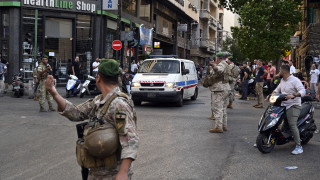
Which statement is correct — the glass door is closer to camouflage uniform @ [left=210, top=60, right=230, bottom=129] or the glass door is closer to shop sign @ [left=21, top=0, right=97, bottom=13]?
shop sign @ [left=21, top=0, right=97, bottom=13]

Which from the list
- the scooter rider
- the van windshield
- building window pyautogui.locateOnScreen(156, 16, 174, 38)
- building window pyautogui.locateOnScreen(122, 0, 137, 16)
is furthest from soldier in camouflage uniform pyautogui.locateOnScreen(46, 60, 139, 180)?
building window pyautogui.locateOnScreen(156, 16, 174, 38)

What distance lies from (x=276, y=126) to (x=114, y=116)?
4.96 metres

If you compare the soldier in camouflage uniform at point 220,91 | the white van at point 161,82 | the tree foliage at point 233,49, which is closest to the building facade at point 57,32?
the white van at point 161,82

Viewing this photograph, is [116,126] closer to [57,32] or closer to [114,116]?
[114,116]

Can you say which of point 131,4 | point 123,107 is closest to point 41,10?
point 131,4

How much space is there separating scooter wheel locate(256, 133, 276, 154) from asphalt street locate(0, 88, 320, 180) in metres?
0.12

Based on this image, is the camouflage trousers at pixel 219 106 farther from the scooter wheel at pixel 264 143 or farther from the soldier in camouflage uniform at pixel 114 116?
the soldier in camouflage uniform at pixel 114 116

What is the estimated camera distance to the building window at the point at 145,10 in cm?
3656

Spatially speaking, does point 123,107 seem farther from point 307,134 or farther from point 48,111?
point 48,111

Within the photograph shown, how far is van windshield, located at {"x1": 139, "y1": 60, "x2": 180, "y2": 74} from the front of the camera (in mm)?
16078

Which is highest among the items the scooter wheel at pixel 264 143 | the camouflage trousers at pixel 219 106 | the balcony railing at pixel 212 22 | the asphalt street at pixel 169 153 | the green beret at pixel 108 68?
the balcony railing at pixel 212 22

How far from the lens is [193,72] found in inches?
718

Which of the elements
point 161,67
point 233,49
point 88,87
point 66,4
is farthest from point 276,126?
point 233,49

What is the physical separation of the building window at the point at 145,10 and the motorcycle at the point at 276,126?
29.1 m
